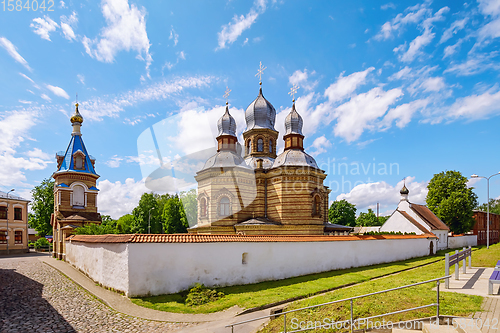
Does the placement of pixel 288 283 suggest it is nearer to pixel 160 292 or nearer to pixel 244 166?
pixel 160 292

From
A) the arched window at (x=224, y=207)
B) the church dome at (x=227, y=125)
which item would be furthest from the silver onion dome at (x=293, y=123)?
the arched window at (x=224, y=207)

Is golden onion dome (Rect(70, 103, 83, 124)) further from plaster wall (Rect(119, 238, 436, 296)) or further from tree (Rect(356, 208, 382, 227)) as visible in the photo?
tree (Rect(356, 208, 382, 227))

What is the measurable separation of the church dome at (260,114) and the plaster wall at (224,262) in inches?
586

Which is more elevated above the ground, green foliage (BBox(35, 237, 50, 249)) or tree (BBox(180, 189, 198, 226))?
Result: tree (BBox(180, 189, 198, 226))

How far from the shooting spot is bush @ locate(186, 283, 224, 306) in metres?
11.2

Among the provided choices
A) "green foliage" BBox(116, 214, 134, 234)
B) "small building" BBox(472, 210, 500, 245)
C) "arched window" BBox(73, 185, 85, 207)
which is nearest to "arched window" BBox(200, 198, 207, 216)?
"arched window" BBox(73, 185, 85, 207)

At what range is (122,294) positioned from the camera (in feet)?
38.2

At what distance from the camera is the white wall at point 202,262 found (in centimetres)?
1159

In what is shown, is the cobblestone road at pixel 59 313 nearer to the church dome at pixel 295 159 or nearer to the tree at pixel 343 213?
the church dome at pixel 295 159

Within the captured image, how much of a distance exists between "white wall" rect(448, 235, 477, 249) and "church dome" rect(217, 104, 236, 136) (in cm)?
2699

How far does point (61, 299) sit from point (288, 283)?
951cm

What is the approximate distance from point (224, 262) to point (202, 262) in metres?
1.05

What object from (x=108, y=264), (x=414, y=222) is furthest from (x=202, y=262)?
(x=414, y=222)

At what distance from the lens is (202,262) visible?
500 inches
